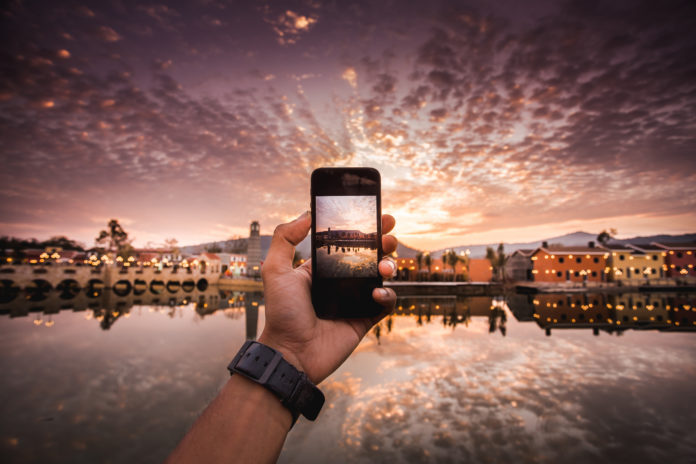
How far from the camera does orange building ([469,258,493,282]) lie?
71.1 meters

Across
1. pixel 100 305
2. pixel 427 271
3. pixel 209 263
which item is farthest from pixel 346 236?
pixel 209 263

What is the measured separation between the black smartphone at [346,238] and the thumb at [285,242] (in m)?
0.17

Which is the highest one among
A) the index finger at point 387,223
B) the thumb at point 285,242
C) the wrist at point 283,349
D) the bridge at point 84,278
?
the index finger at point 387,223

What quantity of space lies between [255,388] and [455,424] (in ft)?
36.4

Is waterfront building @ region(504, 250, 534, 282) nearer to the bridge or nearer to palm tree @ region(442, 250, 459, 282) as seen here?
palm tree @ region(442, 250, 459, 282)

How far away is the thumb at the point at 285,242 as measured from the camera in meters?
2.61

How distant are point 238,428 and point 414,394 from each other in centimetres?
1307

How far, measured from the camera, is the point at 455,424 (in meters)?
10.4

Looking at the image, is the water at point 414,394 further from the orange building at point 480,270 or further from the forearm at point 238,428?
the orange building at point 480,270

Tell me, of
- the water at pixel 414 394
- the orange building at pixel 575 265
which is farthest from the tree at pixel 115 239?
the orange building at pixel 575 265

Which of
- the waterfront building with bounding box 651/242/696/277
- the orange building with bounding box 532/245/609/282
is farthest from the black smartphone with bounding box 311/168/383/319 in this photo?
the waterfront building with bounding box 651/242/696/277

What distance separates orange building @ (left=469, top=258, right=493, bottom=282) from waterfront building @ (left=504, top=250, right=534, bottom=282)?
13.2 feet

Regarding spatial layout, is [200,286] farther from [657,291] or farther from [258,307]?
[657,291]

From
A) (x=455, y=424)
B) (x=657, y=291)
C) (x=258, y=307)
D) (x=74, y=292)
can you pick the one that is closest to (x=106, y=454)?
(x=455, y=424)
